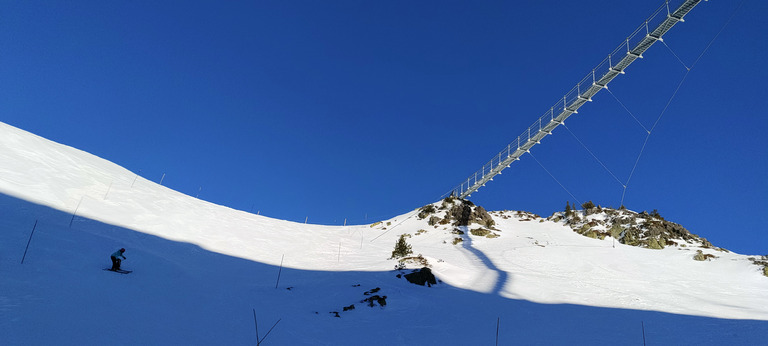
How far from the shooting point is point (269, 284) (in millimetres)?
15062

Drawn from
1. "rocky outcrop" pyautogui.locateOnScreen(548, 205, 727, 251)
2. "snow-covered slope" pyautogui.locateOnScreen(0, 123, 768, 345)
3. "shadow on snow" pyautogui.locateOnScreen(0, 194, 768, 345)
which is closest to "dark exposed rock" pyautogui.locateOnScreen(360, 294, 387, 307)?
"snow-covered slope" pyautogui.locateOnScreen(0, 123, 768, 345)

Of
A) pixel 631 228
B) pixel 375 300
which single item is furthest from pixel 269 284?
pixel 631 228

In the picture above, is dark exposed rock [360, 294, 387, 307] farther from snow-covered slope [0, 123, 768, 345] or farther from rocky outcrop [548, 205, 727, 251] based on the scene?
rocky outcrop [548, 205, 727, 251]

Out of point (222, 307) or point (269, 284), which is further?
point (269, 284)

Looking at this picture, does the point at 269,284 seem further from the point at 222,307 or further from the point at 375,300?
the point at 375,300

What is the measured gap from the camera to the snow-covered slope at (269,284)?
8320 mm

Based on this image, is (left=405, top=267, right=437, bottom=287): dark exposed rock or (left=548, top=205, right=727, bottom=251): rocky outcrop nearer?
(left=405, top=267, right=437, bottom=287): dark exposed rock

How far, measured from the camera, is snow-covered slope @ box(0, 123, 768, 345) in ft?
27.3

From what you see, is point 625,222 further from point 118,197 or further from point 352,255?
point 118,197

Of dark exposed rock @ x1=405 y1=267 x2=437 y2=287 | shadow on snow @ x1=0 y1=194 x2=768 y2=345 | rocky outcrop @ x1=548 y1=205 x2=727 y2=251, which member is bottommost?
shadow on snow @ x1=0 y1=194 x2=768 y2=345

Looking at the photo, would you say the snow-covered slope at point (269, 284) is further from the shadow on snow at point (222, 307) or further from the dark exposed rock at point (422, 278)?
the dark exposed rock at point (422, 278)

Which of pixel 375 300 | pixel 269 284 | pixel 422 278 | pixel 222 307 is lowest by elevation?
pixel 222 307

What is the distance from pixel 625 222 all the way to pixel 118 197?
48669 millimetres

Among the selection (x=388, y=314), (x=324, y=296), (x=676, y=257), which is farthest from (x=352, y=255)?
(x=676, y=257)
